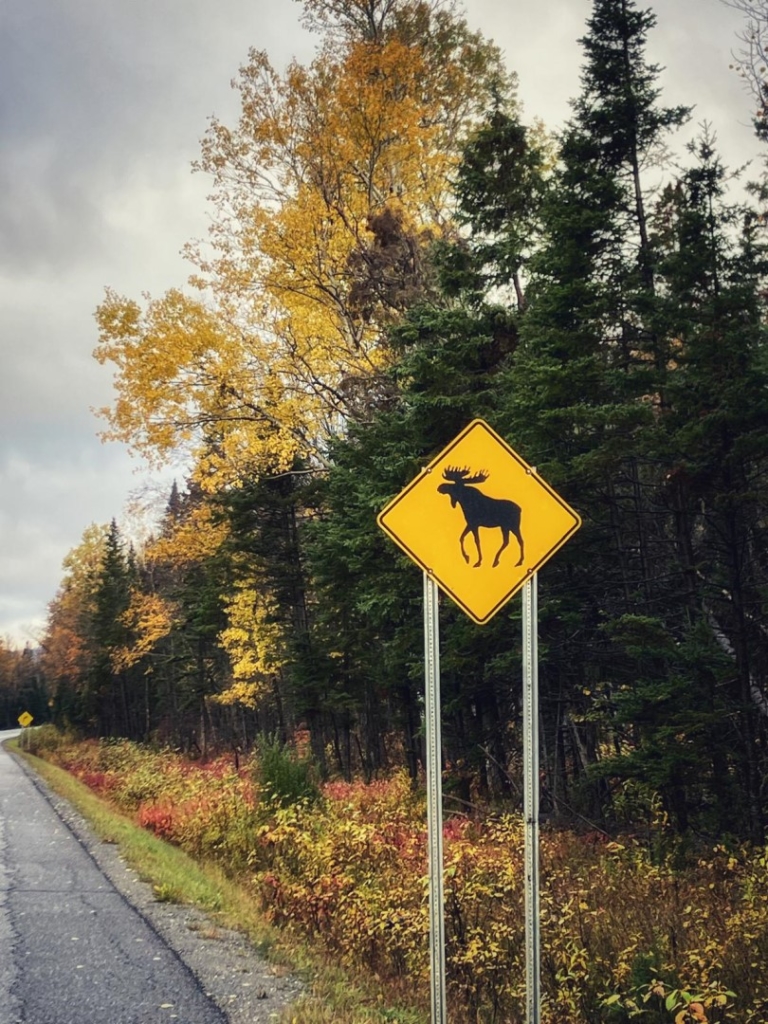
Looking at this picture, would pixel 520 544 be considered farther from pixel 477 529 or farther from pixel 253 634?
pixel 253 634

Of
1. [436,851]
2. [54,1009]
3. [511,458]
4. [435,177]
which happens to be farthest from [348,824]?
[435,177]

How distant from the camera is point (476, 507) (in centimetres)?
403

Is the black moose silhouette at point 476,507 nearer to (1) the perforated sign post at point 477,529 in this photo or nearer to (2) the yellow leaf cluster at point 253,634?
(1) the perforated sign post at point 477,529

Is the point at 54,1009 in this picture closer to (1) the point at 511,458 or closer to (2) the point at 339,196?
(1) the point at 511,458

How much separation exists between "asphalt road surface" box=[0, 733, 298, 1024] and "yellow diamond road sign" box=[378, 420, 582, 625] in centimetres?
325

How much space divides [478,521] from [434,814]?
147 centimetres

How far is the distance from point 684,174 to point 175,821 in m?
12.4

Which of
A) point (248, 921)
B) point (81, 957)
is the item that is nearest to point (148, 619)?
point (248, 921)

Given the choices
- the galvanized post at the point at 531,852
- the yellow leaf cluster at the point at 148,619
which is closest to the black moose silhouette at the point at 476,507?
the galvanized post at the point at 531,852

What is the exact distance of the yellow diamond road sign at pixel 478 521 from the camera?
4.00 meters

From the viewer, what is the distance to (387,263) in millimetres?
15258

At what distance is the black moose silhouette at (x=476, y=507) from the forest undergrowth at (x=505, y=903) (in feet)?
8.19

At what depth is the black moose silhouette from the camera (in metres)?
3.99

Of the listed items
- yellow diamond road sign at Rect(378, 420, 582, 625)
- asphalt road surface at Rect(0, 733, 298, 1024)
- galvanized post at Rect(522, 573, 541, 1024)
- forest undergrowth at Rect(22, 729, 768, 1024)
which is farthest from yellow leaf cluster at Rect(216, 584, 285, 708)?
galvanized post at Rect(522, 573, 541, 1024)
